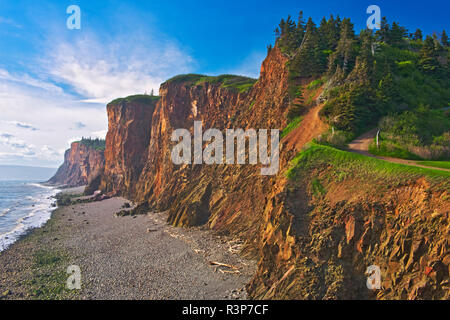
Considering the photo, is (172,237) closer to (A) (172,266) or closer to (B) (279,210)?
(A) (172,266)

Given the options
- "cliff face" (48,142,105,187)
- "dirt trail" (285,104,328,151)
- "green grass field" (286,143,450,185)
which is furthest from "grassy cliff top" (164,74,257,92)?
"cliff face" (48,142,105,187)

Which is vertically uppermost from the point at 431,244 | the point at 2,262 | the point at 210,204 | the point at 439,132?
the point at 439,132

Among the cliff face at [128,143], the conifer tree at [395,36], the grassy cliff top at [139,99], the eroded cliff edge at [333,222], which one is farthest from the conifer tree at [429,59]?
the grassy cliff top at [139,99]

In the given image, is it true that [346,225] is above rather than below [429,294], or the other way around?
above

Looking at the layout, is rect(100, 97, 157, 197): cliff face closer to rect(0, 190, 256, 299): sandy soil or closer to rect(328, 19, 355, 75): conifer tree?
rect(0, 190, 256, 299): sandy soil

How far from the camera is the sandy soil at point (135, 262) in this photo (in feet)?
51.5

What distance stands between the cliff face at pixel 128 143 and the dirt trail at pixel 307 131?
46303 mm

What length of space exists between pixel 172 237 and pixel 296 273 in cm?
1704

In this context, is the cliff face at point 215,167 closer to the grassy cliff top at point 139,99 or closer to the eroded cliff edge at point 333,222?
the eroded cliff edge at point 333,222

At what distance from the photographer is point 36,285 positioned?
17344mm

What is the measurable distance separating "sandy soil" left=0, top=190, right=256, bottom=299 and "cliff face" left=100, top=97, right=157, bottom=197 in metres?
27.7

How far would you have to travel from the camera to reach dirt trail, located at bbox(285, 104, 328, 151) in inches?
793

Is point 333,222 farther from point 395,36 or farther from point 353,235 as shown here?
point 395,36
